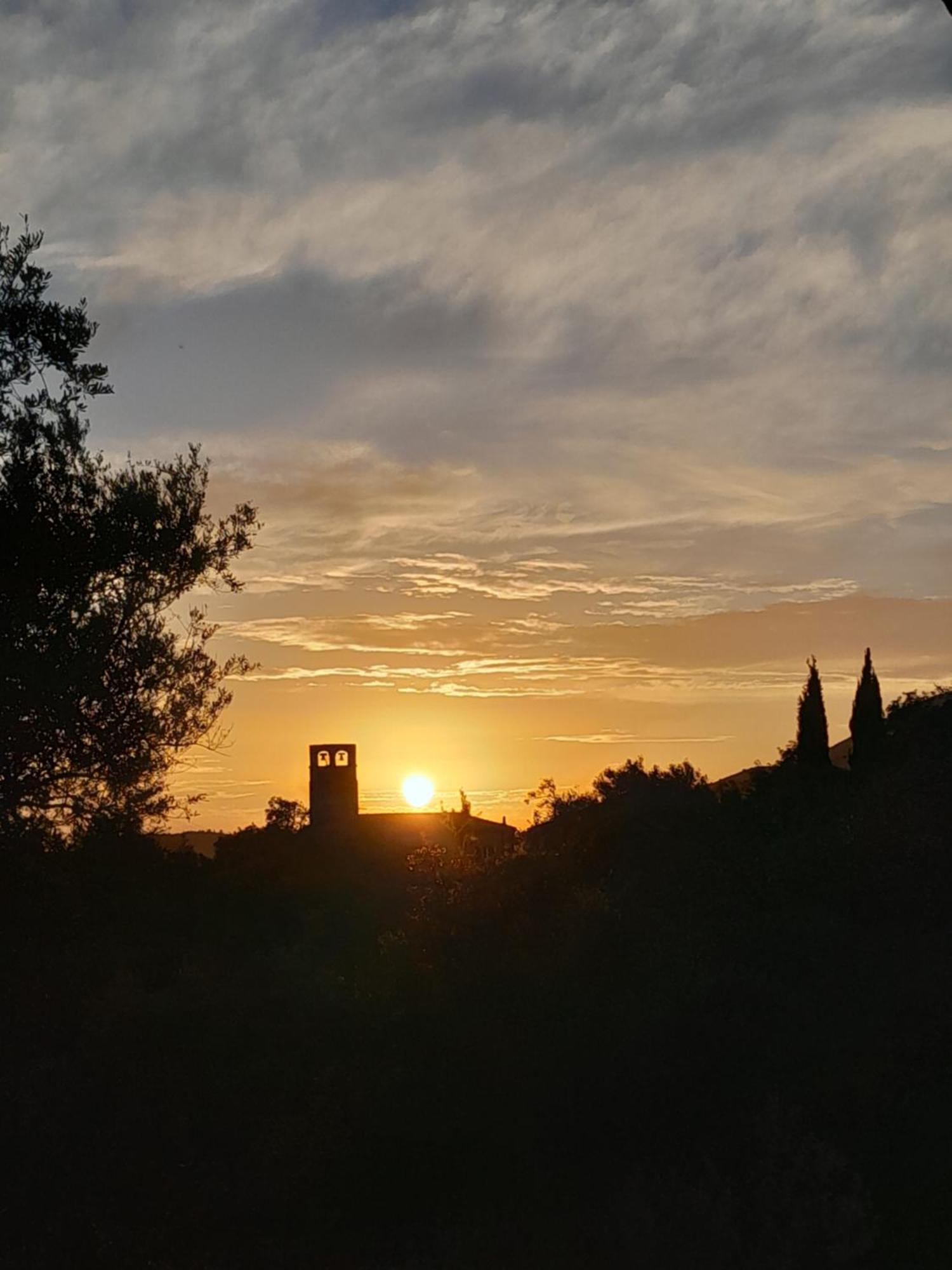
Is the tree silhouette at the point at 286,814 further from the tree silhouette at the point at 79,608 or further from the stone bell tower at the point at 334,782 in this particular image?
the tree silhouette at the point at 79,608

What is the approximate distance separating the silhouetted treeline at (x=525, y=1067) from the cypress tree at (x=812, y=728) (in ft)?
84.1

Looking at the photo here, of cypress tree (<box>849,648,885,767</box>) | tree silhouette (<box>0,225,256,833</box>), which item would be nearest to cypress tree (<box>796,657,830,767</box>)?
cypress tree (<box>849,648,885,767</box>)

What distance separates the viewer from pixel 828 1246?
47.6ft

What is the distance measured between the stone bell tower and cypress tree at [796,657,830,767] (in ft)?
108

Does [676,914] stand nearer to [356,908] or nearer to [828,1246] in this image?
[828,1246]

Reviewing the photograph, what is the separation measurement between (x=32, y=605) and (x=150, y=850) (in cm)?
1335

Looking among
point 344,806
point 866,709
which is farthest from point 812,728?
point 344,806

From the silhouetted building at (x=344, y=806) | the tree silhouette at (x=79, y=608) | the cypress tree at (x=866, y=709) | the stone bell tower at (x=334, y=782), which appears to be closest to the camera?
the tree silhouette at (x=79, y=608)

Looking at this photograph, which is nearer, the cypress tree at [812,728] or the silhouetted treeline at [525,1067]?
the silhouetted treeline at [525,1067]

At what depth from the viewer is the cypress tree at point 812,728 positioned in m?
54.8

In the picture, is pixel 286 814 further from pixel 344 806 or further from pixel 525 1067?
pixel 525 1067

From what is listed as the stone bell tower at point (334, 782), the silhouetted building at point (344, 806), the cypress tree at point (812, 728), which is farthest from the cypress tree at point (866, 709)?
the stone bell tower at point (334, 782)

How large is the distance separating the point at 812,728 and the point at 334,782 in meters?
35.4

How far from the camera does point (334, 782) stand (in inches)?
3130
